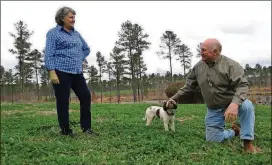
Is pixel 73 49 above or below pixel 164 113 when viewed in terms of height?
above

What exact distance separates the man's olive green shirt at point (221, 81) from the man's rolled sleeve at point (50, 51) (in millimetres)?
2417

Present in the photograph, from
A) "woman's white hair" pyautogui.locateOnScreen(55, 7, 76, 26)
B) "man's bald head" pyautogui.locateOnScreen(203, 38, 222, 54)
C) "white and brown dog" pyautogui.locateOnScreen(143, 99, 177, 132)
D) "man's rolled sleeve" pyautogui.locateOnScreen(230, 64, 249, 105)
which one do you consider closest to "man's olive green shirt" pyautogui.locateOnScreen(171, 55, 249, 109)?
"man's rolled sleeve" pyautogui.locateOnScreen(230, 64, 249, 105)

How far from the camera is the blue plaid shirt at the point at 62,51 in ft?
19.8

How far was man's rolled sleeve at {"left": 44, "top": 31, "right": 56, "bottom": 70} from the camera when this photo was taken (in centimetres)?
598

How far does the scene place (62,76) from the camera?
20.1 feet

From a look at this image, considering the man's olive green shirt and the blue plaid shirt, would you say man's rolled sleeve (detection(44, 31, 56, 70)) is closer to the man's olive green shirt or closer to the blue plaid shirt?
the blue plaid shirt

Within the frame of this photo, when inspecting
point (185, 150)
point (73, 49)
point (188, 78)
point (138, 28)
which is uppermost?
point (138, 28)

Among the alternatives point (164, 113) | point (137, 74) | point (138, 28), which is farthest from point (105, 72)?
point (164, 113)

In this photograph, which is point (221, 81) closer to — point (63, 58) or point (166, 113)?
point (166, 113)

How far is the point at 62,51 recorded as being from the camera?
20.2 feet

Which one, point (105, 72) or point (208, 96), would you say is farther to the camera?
point (105, 72)

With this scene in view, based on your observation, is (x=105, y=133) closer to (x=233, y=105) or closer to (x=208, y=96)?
(x=208, y=96)

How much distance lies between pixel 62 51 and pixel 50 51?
0.22m

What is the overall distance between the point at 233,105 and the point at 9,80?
65452 mm
